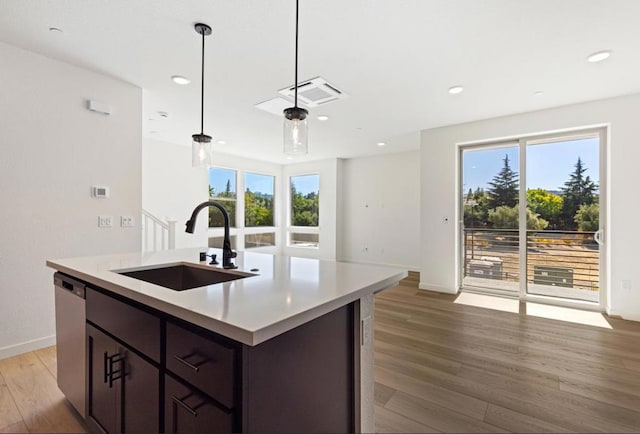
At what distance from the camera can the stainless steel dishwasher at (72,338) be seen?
158cm

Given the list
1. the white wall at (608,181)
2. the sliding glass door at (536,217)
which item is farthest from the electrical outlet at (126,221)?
the sliding glass door at (536,217)

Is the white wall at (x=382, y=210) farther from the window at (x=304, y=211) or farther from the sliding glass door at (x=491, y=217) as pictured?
the sliding glass door at (x=491, y=217)

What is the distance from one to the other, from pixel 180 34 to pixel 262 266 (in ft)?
6.30

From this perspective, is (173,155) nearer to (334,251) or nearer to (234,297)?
(334,251)

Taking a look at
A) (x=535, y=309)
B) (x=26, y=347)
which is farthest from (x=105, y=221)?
(x=535, y=309)

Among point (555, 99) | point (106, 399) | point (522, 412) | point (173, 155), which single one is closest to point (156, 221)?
point (173, 155)

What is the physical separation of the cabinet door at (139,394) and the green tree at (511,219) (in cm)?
462

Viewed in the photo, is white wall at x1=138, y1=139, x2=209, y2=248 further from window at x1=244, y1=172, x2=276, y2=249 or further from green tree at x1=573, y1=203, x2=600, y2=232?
green tree at x1=573, y1=203, x2=600, y2=232

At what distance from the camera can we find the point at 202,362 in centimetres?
95

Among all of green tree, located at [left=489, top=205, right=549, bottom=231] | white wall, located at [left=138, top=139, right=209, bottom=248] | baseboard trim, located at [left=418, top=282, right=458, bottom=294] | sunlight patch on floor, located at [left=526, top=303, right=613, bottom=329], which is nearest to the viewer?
sunlight patch on floor, located at [left=526, top=303, right=613, bottom=329]

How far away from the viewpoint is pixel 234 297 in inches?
42.6

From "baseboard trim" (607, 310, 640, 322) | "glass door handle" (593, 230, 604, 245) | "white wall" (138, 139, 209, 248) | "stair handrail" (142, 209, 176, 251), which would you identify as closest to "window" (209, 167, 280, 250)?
"white wall" (138, 139, 209, 248)

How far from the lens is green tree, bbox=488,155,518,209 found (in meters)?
4.32

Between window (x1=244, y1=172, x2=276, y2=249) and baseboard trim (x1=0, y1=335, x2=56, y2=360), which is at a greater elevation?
window (x1=244, y1=172, x2=276, y2=249)
